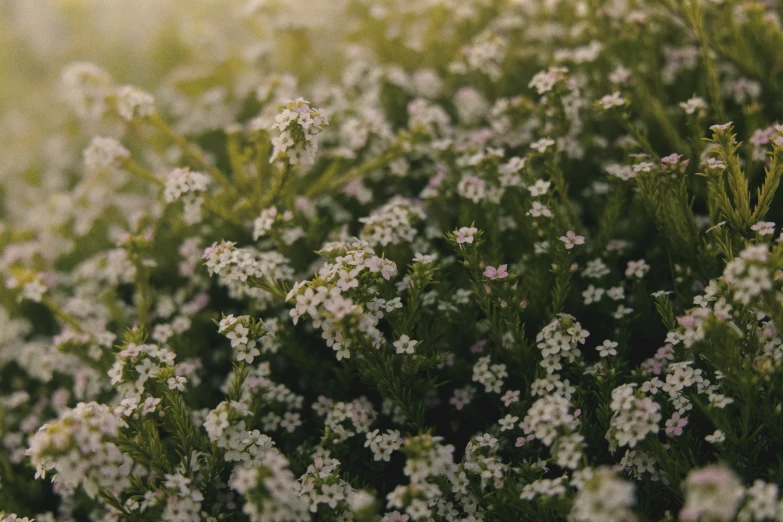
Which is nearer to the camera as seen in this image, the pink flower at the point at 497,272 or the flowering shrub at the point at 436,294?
the flowering shrub at the point at 436,294

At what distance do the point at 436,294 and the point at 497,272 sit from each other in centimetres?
61

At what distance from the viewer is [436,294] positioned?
12.4 ft

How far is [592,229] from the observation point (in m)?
A: 4.25

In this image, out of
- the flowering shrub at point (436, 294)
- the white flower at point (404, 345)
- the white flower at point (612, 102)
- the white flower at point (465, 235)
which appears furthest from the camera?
the white flower at point (612, 102)

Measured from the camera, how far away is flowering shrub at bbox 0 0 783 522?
2.86m

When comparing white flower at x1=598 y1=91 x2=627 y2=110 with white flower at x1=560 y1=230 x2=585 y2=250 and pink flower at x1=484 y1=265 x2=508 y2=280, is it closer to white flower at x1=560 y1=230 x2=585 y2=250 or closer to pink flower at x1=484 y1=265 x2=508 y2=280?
white flower at x1=560 y1=230 x2=585 y2=250

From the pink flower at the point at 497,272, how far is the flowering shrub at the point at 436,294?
0.05 ft

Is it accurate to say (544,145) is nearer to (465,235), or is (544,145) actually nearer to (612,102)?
(612,102)

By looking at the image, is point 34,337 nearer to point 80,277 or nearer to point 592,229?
point 80,277

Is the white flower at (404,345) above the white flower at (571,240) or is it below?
below

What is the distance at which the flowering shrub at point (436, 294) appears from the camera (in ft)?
9.39

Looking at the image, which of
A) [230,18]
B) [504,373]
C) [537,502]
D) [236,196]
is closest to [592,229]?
[504,373]

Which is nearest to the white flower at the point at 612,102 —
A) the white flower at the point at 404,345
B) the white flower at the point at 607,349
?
the white flower at the point at 607,349

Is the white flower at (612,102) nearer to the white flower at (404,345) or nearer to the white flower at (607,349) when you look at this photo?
the white flower at (607,349)
